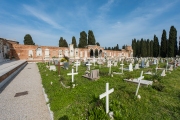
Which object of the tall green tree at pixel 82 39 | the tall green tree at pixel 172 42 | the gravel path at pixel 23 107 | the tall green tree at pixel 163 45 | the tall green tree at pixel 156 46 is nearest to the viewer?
the gravel path at pixel 23 107

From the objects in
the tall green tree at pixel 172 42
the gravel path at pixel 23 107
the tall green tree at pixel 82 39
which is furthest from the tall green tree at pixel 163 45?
the gravel path at pixel 23 107

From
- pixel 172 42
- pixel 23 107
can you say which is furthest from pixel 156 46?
pixel 23 107

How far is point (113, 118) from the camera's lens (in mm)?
3156

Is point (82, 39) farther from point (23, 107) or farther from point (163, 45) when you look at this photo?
point (23, 107)

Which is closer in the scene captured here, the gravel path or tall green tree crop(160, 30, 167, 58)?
the gravel path

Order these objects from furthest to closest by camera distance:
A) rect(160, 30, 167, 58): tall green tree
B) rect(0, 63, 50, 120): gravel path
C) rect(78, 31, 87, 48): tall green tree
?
rect(78, 31, 87, 48): tall green tree → rect(160, 30, 167, 58): tall green tree → rect(0, 63, 50, 120): gravel path

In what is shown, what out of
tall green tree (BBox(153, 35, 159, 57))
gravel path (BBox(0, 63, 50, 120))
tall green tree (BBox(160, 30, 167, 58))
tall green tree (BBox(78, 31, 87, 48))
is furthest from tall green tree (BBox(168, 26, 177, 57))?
gravel path (BBox(0, 63, 50, 120))

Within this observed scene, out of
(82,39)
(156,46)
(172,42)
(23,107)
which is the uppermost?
(82,39)

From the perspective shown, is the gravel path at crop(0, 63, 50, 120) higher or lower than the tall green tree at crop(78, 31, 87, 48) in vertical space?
lower

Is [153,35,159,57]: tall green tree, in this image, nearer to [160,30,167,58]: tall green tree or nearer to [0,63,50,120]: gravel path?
[160,30,167,58]: tall green tree

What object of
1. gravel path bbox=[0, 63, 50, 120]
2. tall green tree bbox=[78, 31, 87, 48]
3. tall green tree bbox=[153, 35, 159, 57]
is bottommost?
gravel path bbox=[0, 63, 50, 120]

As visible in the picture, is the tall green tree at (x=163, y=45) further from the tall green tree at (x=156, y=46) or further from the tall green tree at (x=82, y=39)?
the tall green tree at (x=82, y=39)

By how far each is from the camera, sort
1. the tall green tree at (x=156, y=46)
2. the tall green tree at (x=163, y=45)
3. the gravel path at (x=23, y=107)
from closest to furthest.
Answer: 1. the gravel path at (x=23, y=107)
2. the tall green tree at (x=163, y=45)
3. the tall green tree at (x=156, y=46)

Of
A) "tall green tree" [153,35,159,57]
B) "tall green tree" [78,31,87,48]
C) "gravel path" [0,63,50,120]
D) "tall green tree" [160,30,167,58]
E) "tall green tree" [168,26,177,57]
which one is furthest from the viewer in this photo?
"tall green tree" [78,31,87,48]
